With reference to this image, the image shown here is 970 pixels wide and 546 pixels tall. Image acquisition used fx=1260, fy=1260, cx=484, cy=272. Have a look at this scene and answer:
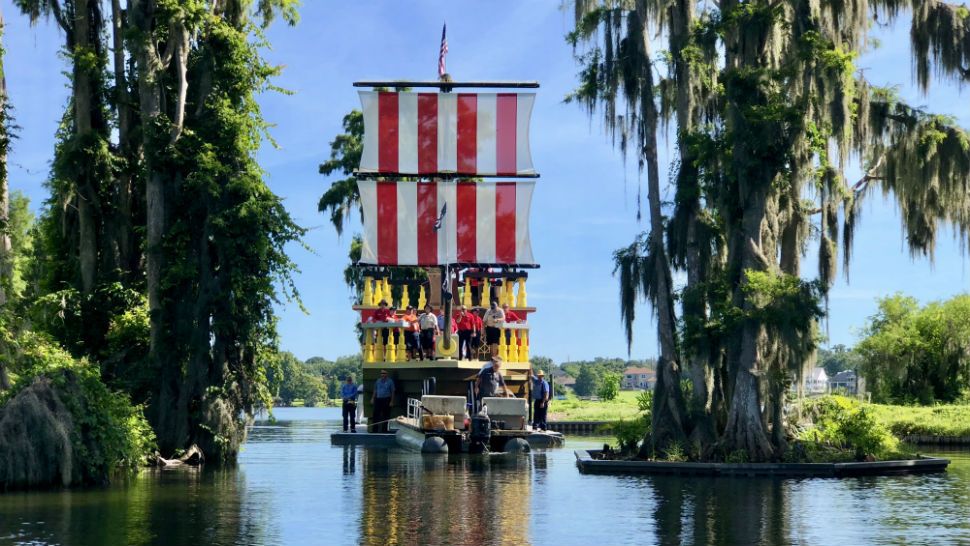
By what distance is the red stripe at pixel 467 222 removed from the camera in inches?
1945

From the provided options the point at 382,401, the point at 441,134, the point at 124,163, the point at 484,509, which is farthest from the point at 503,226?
the point at 484,509

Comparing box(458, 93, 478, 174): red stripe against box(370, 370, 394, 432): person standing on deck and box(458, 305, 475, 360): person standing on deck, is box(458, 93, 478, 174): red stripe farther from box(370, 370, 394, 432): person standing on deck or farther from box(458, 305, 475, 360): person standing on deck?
box(370, 370, 394, 432): person standing on deck

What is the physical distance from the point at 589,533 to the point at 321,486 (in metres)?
8.93

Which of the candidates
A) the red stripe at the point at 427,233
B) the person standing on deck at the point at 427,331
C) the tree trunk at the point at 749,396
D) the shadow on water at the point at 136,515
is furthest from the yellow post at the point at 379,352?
the tree trunk at the point at 749,396

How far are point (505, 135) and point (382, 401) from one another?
14.5 m

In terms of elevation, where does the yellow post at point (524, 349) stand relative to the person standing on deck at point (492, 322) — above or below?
below

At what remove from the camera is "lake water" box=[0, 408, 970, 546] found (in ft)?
52.5

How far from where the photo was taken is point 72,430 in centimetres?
2380

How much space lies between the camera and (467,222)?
49.4 metres

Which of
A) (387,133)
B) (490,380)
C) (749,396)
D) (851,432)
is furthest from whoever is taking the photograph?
(387,133)

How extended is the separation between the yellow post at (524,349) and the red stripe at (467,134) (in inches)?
382

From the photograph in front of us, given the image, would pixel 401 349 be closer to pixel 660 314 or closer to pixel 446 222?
pixel 446 222

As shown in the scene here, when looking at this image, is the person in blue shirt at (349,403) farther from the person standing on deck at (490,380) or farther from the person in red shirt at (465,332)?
the person standing on deck at (490,380)

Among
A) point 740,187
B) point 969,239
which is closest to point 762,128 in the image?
point 740,187
